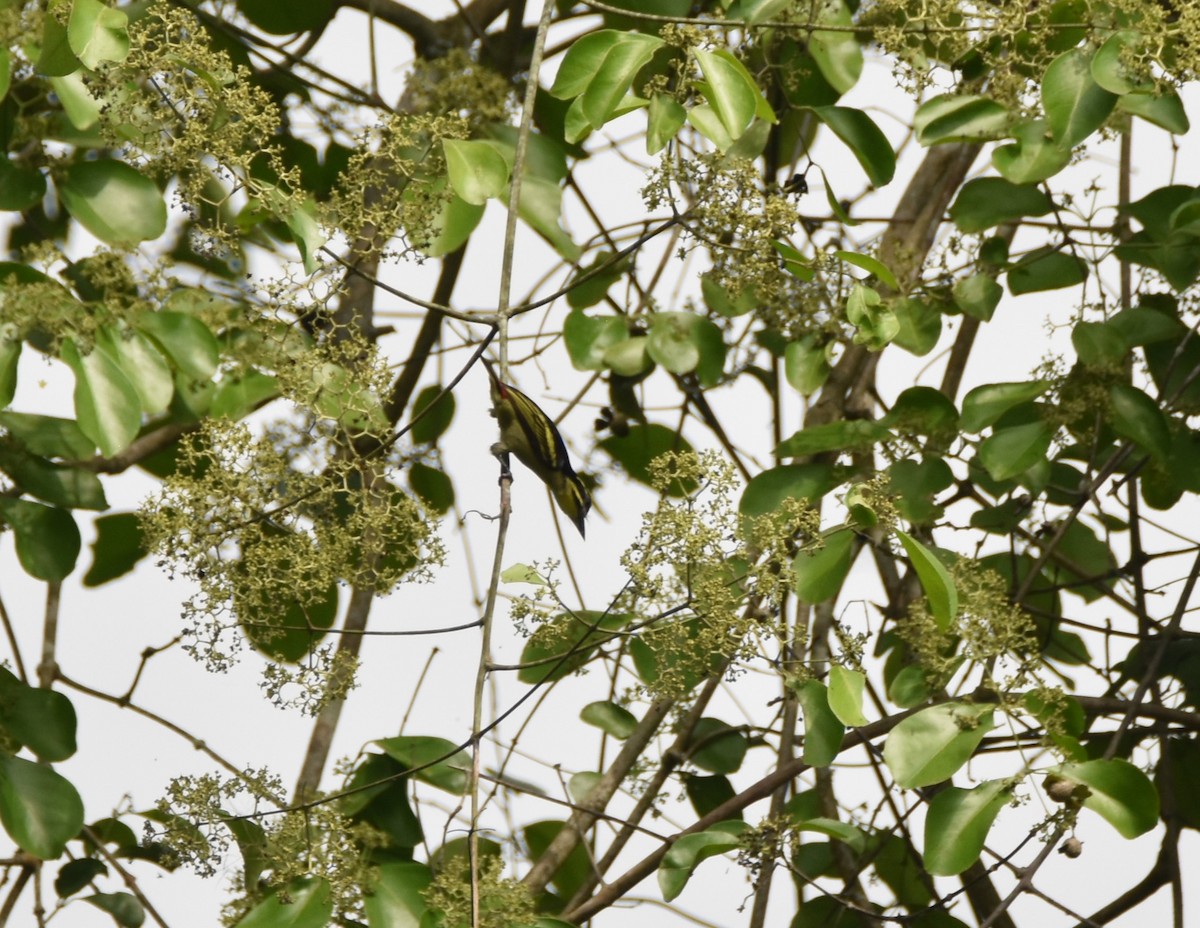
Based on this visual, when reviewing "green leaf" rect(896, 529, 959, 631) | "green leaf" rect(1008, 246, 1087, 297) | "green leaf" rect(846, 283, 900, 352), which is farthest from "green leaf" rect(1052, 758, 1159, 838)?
"green leaf" rect(1008, 246, 1087, 297)

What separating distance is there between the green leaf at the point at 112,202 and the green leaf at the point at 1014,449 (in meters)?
0.94

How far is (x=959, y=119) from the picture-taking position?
154cm

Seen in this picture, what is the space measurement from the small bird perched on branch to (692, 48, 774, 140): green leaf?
330 millimetres

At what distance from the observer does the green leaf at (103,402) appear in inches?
56.5

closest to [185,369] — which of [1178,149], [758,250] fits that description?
[758,250]

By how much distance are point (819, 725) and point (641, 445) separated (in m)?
0.98

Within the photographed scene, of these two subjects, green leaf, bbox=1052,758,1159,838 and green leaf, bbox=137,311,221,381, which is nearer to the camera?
green leaf, bbox=1052,758,1159,838

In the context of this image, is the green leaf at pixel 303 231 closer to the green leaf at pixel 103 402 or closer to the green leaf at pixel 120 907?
the green leaf at pixel 103 402

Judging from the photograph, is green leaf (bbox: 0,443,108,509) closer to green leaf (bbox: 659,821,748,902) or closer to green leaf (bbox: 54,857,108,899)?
green leaf (bbox: 54,857,108,899)

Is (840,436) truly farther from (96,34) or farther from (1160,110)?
(96,34)

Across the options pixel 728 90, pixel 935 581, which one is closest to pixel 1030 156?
pixel 728 90

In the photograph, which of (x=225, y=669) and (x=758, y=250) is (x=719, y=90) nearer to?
(x=758, y=250)

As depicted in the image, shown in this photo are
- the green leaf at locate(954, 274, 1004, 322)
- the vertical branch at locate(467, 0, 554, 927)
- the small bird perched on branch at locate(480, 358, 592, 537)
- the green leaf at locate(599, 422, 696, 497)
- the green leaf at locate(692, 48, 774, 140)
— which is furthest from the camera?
the green leaf at locate(599, 422, 696, 497)

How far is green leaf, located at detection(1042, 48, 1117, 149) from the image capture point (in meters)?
1.41
